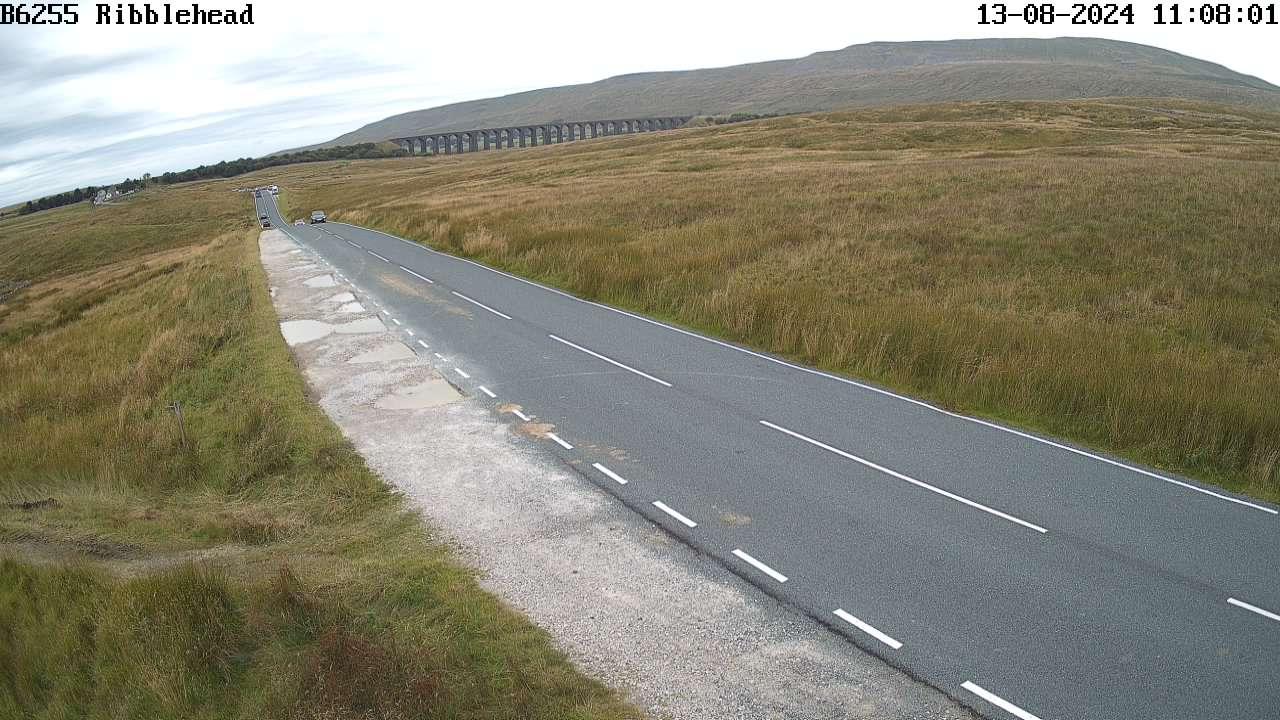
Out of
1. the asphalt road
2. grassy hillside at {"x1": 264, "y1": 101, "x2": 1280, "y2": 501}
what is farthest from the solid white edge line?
grassy hillside at {"x1": 264, "y1": 101, "x2": 1280, "y2": 501}

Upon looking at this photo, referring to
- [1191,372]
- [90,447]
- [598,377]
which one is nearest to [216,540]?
[90,447]

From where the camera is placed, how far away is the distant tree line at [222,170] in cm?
14562

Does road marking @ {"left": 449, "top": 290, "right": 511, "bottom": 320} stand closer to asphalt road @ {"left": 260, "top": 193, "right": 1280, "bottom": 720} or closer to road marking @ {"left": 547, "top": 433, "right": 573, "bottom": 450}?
asphalt road @ {"left": 260, "top": 193, "right": 1280, "bottom": 720}

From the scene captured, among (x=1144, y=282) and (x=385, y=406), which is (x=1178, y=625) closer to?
(x=385, y=406)

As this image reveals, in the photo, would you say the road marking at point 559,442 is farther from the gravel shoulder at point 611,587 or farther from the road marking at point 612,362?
the road marking at point 612,362

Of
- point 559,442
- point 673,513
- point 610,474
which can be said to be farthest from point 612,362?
point 673,513

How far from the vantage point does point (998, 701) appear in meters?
6.37

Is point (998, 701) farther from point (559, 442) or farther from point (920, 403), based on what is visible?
point (920, 403)

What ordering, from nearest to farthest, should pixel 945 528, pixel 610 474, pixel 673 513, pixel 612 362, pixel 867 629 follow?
pixel 867 629 < pixel 945 528 < pixel 673 513 < pixel 610 474 < pixel 612 362

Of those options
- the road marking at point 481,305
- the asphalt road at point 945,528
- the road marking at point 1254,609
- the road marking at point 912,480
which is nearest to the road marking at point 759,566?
the asphalt road at point 945,528

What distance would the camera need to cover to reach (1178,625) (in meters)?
7.29

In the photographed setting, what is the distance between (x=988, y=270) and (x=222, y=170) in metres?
176

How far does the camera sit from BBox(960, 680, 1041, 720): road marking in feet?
20.4

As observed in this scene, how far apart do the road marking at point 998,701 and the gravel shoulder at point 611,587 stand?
26 cm
